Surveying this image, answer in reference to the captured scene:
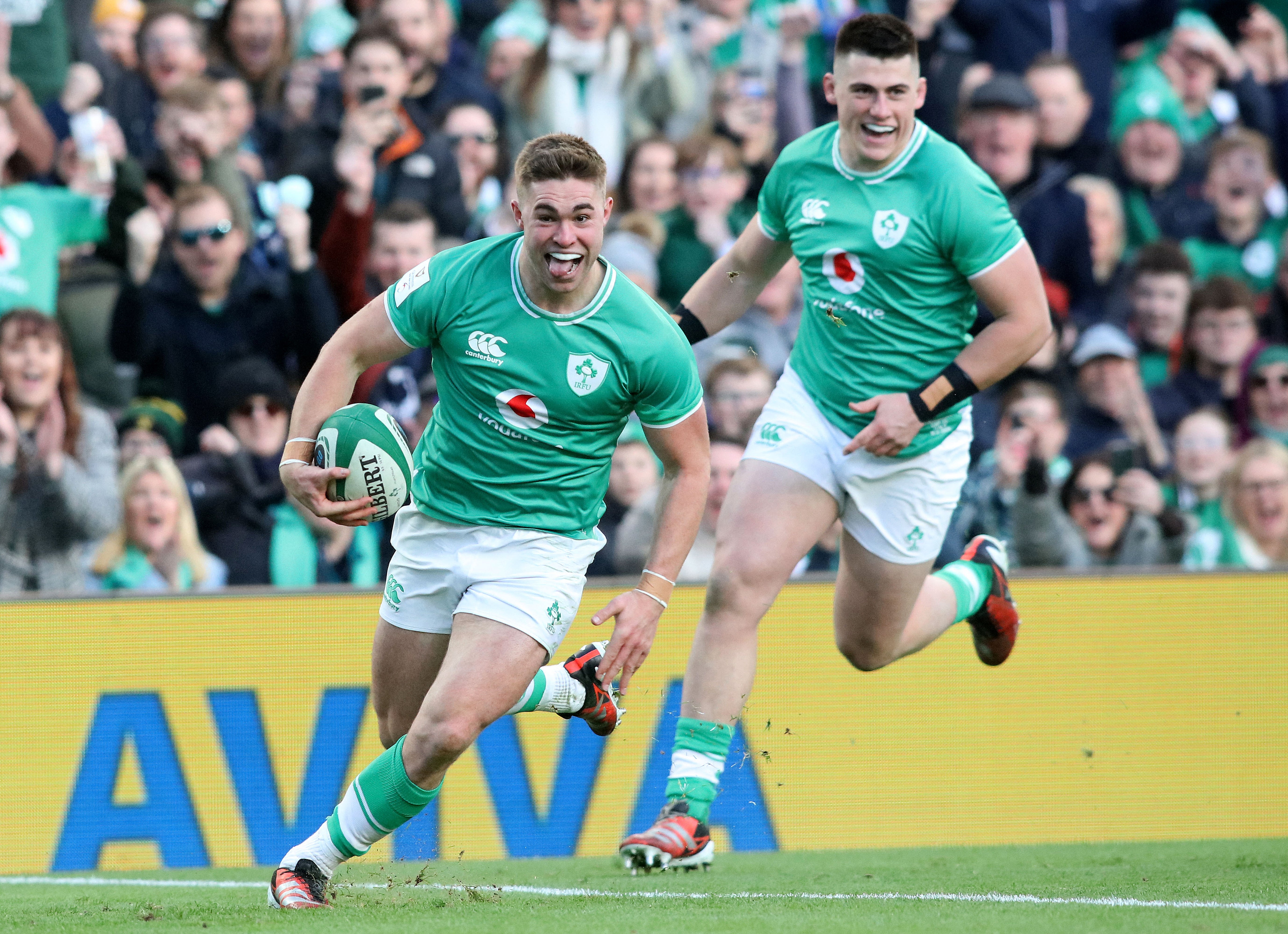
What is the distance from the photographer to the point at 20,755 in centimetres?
A: 796

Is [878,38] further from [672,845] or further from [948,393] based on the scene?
[672,845]

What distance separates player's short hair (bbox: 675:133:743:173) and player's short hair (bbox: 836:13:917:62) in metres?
4.58

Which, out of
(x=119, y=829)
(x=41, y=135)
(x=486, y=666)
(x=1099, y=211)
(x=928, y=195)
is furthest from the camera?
(x=1099, y=211)

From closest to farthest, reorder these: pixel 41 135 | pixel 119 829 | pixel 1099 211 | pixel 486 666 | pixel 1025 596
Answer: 1. pixel 486 666
2. pixel 119 829
3. pixel 1025 596
4. pixel 41 135
5. pixel 1099 211

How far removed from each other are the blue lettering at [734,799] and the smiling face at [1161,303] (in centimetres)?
455

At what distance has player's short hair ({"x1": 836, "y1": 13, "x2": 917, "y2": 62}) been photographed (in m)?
6.19

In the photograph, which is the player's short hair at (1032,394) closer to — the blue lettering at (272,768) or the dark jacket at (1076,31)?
the dark jacket at (1076,31)

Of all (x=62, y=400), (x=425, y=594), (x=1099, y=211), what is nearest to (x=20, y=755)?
(x=62, y=400)

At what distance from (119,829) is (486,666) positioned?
3.42 m

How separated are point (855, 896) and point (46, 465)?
485 cm

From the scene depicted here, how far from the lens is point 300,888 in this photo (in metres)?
5.43

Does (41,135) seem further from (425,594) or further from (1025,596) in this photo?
(1025,596)

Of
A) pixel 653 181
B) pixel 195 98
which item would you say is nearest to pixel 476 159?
pixel 653 181

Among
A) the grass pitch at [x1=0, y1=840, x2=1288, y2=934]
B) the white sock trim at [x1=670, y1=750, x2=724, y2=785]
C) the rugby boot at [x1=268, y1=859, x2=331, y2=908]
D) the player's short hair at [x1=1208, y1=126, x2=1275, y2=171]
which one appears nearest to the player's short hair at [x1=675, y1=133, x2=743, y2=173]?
the player's short hair at [x1=1208, y1=126, x2=1275, y2=171]
